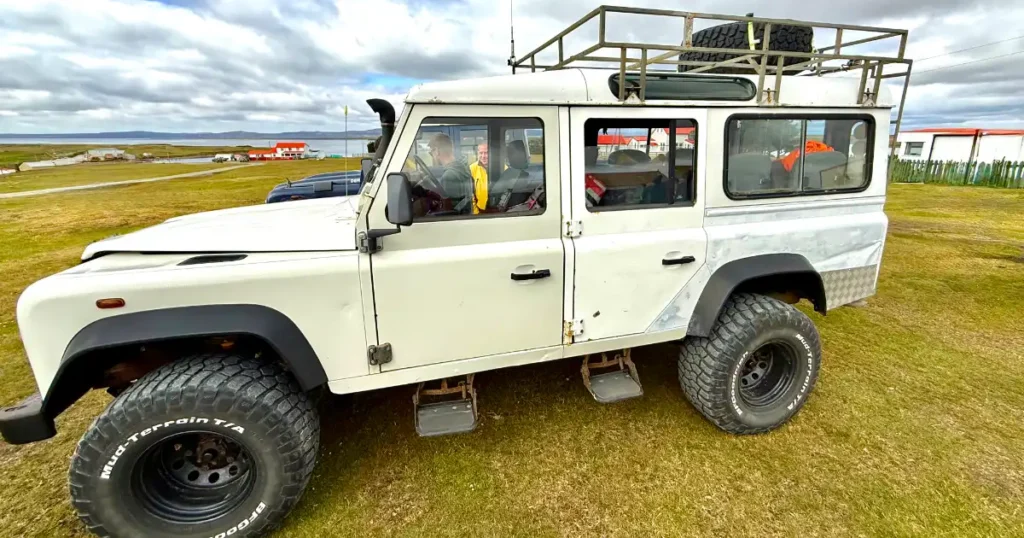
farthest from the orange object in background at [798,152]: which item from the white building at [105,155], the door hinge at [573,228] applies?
the white building at [105,155]

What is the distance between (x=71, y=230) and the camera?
10516 millimetres

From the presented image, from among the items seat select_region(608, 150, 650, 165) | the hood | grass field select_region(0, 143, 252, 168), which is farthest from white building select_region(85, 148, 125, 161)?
seat select_region(608, 150, 650, 165)

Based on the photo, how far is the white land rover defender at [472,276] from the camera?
2.30 m

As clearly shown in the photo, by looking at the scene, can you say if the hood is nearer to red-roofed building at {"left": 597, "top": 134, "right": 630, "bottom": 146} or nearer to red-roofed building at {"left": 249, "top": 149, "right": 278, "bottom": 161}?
red-roofed building at {"left": 597, "top": 134, "right": 630, "bottom": 146}

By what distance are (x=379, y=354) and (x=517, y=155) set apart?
4.38ft

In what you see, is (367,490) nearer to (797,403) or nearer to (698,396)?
(698,396)

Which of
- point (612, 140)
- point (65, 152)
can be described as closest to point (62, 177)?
point (612, 140)

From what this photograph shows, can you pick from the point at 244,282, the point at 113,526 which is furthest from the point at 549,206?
the point at 113,526

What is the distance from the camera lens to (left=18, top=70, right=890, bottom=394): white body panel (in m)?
2.33

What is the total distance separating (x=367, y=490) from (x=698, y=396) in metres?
2.22

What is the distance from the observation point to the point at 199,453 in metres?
2.63

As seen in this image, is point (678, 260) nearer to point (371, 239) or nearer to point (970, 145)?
point (371, 239)

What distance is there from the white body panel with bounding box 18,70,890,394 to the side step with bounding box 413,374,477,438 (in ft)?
1.04

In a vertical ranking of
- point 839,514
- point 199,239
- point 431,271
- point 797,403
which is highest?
point 199,239
